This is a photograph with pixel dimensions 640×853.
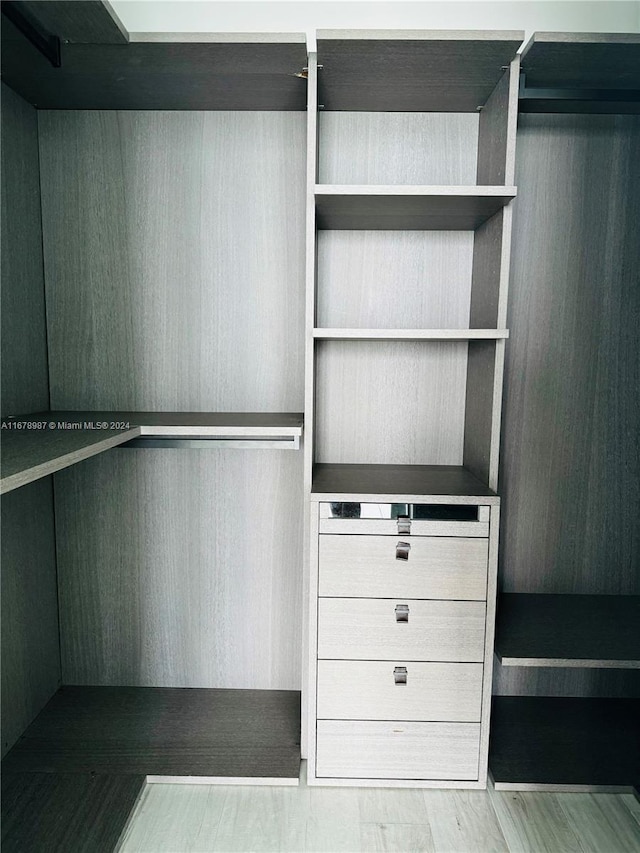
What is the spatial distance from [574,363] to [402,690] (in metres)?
1.22

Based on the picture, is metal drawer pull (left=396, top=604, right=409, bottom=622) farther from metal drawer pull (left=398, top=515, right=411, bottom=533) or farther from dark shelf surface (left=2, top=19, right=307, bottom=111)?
dark shelf surface (left=2, top=19, right=307, bottom=111)

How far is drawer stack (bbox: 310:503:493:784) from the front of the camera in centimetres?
179

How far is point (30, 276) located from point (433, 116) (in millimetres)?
1437

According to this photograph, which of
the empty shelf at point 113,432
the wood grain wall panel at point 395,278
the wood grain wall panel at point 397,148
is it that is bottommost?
the empty shelf at point 113,432

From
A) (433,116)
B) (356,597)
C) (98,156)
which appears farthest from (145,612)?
(433,116)

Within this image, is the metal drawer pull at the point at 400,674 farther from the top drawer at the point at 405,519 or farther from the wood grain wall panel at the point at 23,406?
the wood grain wall panel at the point at 23,406

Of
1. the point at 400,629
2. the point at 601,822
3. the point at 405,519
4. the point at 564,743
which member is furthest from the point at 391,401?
the point at 601,822

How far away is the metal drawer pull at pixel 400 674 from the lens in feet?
5.97

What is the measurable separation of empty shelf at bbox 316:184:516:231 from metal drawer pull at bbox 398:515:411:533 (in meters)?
0.89

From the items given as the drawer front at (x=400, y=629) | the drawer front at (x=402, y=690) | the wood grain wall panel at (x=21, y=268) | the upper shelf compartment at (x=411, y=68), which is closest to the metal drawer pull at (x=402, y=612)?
the drawer front at (x=400, y=629)

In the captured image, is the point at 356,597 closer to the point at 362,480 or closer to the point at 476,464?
the point at 362,480

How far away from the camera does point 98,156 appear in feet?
6.88

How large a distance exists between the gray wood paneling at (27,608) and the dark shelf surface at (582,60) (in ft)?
6.61

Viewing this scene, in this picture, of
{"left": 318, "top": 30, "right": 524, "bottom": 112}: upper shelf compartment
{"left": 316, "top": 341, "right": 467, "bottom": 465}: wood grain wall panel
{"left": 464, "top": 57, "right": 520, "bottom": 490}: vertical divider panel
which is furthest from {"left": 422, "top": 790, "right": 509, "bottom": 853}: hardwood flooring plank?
{"left": 318, "top": 30, "right": 524, "bottom": 112}: upper shelf compartment
